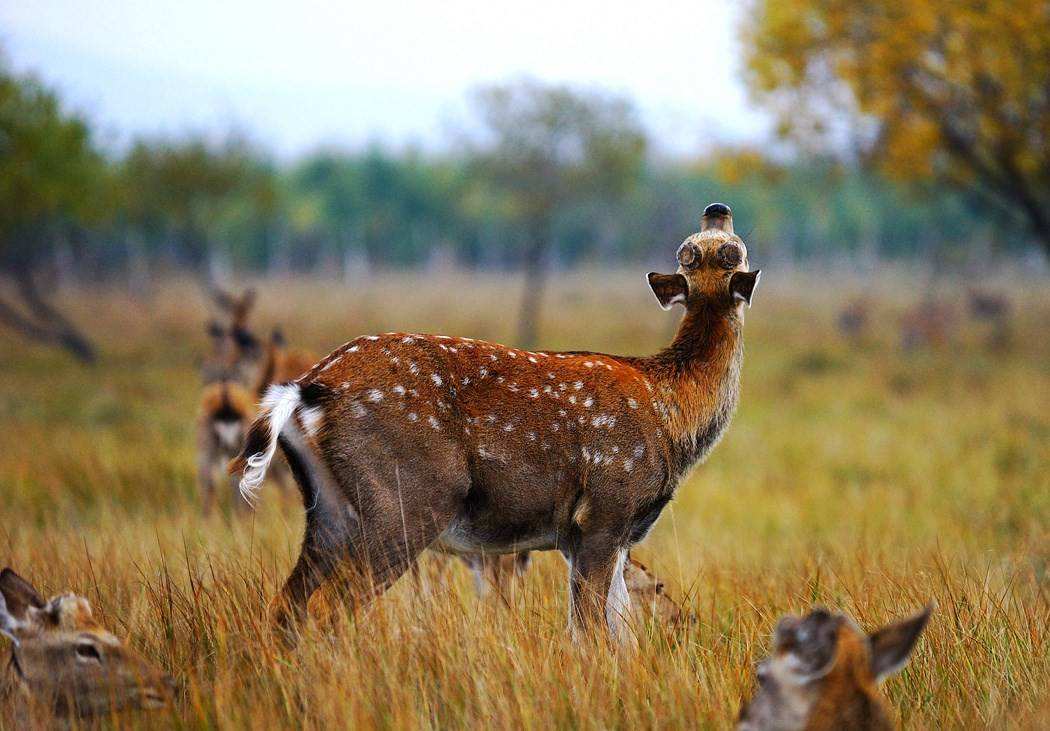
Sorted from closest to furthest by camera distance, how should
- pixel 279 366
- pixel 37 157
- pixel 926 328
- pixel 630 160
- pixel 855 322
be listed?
pixel 279 366
pixel 37 157
pixel 926 328
pixel 855 322
pixel 630 160

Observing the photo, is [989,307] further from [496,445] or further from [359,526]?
[359,526]

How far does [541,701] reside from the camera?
3.22 meters

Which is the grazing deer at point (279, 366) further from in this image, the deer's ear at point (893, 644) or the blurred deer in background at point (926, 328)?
the blurred deer in background at point (926, 328)

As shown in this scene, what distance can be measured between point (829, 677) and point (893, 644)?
180 mm

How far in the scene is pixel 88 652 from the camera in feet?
10.1

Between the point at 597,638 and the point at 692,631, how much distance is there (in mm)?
381

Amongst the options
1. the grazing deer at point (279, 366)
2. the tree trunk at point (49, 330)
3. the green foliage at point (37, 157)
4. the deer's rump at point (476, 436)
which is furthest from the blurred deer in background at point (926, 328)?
the deer's rump at point (476, 436)

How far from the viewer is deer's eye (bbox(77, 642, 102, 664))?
10.0ft

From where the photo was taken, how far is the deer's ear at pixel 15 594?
306 centimetres

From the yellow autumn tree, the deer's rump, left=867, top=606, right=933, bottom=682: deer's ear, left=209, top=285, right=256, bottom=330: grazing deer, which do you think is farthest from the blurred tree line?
left=209, top=285, right=256, bottom=330: grazing deer

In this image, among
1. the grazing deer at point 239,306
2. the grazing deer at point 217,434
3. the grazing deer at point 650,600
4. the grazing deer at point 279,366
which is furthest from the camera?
the grazing deer at point 239,306

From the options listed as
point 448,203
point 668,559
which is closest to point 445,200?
point 448,203

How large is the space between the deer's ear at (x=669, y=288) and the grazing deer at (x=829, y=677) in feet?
6.65

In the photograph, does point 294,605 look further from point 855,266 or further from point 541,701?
point 855,266
